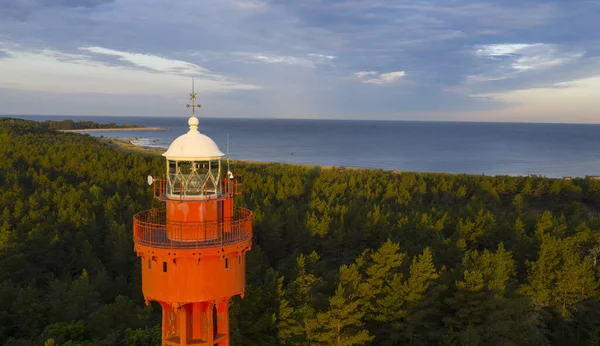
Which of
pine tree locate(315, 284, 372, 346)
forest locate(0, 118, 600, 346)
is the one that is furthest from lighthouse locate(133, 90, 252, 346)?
pine tree locate(315, 284, 372, 346)

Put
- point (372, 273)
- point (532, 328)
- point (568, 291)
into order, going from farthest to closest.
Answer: point (568, 291), point (372, 273), point (532, 328)

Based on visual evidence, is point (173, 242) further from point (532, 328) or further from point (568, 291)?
point (568, 291)

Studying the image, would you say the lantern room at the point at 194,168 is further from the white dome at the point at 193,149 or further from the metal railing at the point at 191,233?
the metal railing at the point at 191,233

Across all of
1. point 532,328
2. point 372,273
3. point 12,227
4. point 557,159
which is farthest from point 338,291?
point 557,159

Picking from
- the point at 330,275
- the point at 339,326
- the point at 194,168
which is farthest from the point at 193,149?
the point at 330,275

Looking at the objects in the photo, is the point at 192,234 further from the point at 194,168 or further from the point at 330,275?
the point at 330,275

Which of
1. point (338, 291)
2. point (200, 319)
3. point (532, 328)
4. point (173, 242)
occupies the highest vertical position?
point (173, 242)

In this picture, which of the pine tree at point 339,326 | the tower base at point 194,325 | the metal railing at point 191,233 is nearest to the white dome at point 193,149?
the metal railing at point 191,233
